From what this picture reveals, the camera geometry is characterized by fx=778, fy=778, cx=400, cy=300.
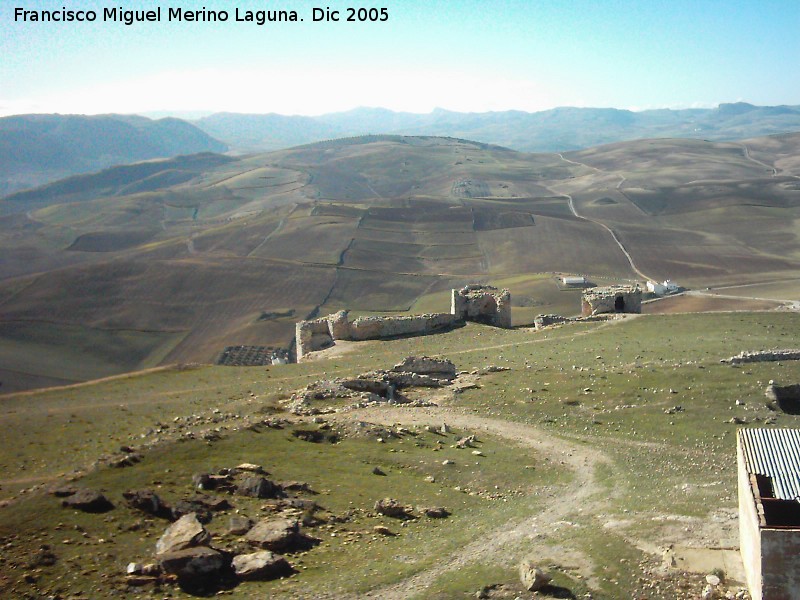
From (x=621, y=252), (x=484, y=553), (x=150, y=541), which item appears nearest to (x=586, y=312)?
(x=484, y=553)

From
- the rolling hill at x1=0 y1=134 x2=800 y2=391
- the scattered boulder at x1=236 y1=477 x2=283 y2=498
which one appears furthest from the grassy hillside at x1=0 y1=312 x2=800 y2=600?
the rolling hill at x1=0 y1=134 x2=800 y2=391

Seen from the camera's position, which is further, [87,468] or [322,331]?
[322,331]

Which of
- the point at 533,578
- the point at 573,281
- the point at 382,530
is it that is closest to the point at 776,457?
the point at 533,578

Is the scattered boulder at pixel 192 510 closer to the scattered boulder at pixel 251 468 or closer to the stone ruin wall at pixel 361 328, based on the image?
the scattered boulder at pixel 251 468

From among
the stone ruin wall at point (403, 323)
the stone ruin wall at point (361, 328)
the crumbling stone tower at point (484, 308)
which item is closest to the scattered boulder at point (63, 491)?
the stone ruin wall at point (403, 323)

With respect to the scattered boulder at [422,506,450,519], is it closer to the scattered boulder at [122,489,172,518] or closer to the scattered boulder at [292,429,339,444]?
the scattered boulder at [292,429,339,444]

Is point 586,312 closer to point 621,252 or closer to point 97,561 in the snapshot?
point 97,561
